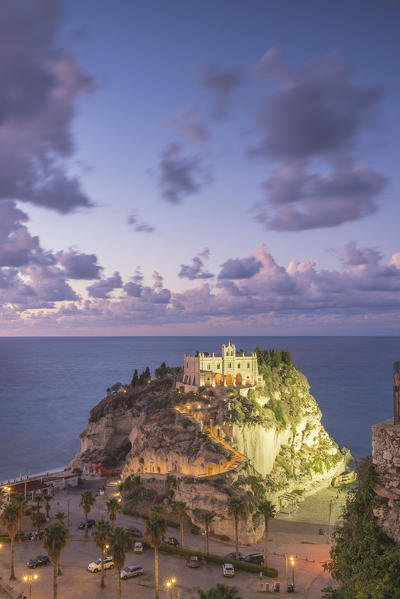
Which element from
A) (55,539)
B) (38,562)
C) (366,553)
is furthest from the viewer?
(38,562)

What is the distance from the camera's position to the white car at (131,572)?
50812 mm

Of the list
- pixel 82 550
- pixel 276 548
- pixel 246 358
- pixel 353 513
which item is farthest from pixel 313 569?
pixel 246 358

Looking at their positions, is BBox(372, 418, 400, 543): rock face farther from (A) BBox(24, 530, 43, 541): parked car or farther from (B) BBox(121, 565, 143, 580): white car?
(A) BBox(24, 530, 43, 541): parked car

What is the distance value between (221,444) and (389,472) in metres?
56.9

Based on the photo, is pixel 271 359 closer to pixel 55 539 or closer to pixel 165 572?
pixel 165 572

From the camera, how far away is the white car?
50812 millimetres

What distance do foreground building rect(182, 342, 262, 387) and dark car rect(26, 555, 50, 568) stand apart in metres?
53.4

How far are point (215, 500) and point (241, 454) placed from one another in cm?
1349

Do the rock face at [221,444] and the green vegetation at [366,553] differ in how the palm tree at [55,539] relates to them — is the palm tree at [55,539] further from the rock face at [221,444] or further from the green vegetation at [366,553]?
the rock face at [221,444]

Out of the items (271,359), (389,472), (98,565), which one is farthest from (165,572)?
(271,359)

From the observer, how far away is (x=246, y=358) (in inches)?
4232

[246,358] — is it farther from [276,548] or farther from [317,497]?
[276,548]

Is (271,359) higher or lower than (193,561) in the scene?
higher

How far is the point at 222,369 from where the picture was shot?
106 m
